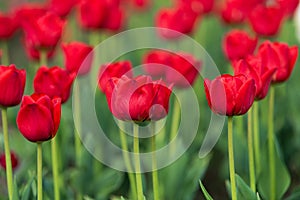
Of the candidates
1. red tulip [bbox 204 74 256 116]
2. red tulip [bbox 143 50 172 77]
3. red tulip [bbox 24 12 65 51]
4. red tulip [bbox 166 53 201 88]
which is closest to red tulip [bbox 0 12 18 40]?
red tulip [bbox 24 12 65 51]

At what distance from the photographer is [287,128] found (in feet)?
8.68

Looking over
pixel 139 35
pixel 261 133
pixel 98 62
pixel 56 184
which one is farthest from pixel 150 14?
pixel 56 184

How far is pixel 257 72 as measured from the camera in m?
1.73

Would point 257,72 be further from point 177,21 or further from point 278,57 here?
point 177,21

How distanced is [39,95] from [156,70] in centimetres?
63

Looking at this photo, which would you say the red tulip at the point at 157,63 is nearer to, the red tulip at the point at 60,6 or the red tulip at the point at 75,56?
the red tulip at the point at 75,56

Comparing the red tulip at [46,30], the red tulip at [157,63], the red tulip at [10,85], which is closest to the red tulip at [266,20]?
the red tulip at [157,63]

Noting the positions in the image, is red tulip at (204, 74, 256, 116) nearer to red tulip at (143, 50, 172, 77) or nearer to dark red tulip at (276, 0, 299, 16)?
red tulip at (143, 50, 172, 77)

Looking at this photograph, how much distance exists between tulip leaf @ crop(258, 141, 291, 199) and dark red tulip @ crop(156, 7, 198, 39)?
0.78m

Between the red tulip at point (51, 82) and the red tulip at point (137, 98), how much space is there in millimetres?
248

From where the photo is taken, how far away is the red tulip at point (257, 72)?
1.72m

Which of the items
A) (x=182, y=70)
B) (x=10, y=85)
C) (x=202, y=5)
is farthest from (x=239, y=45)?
(x=202, y=5)

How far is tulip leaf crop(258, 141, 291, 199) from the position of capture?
7.03 feet

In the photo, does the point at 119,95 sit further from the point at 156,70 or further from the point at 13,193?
the point at 156,70
